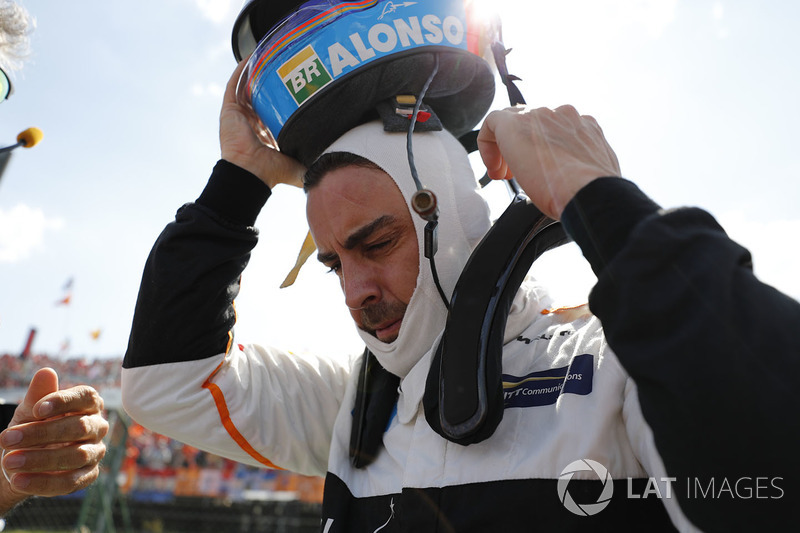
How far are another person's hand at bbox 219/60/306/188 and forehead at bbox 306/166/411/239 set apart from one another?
0.23 metres

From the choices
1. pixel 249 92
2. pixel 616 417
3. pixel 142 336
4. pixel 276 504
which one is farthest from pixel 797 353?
pixel 276 504

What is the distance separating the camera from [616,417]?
125cm

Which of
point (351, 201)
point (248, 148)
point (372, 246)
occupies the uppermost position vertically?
point (248, 148)

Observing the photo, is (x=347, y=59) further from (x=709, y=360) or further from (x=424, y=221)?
(x=709, y=360)

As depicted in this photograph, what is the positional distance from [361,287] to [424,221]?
29cm

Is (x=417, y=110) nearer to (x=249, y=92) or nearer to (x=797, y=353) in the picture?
(x=249, y=92)

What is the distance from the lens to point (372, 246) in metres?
1.90

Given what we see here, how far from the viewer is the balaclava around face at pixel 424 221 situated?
5.94ft

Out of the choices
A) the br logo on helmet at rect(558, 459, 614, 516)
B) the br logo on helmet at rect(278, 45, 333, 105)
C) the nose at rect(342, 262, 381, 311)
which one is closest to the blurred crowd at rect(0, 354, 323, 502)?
the nose at rect(342, 262, 381, 311)

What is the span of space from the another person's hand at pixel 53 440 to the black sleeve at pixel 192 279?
0.29m

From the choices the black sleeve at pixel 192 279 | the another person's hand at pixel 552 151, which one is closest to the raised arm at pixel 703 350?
the another person's hand at pixel 552 151

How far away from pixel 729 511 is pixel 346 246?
1327mm

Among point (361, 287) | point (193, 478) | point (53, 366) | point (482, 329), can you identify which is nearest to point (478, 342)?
point (482, 329)

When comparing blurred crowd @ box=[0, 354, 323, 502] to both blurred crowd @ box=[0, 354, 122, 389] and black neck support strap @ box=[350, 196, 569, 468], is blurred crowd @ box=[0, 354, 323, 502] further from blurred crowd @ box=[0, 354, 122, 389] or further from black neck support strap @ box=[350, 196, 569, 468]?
black neck support strap @ box=[350, 196, 569, 468]
